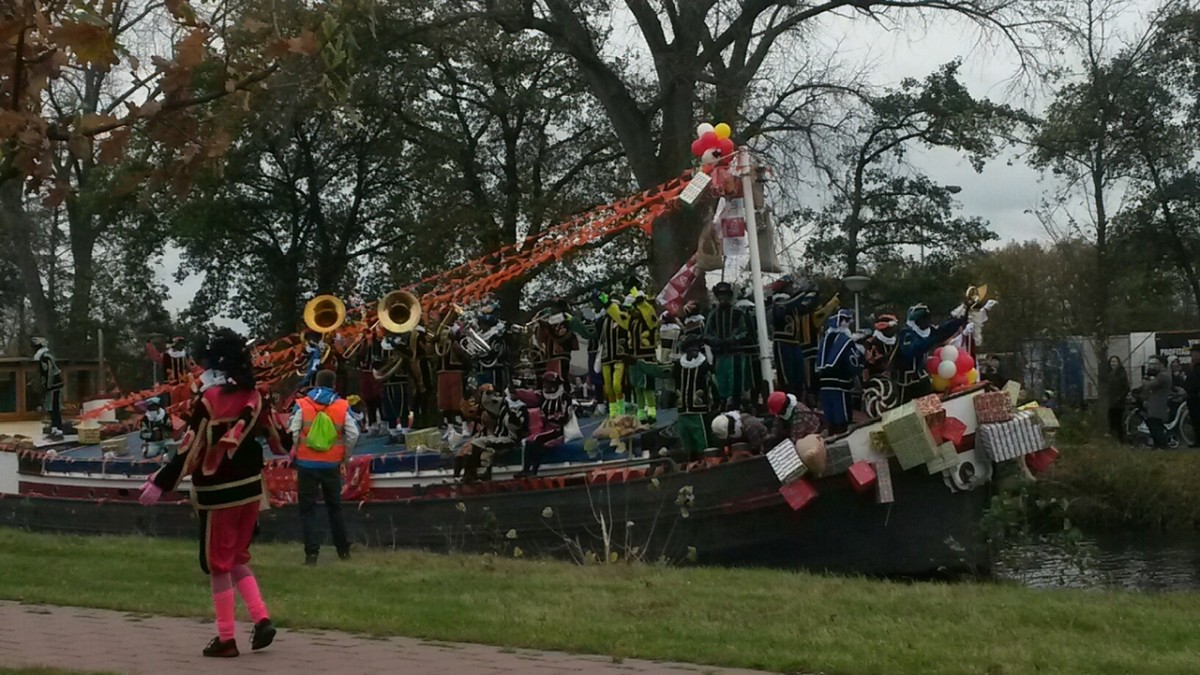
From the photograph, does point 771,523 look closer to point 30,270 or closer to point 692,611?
point 692,611

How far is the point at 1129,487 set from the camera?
2331cm

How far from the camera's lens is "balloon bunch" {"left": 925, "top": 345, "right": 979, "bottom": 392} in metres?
16.0

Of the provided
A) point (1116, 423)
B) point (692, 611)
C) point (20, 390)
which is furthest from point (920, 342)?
point (20, 390)

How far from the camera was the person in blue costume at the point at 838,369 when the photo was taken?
16359 millimetres

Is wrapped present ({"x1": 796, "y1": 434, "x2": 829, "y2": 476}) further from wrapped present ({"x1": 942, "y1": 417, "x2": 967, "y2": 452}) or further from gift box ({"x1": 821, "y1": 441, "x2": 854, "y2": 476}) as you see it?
wrapped present ({"x1": 942, "y1": 417, "x2": 967, "y2": 452})

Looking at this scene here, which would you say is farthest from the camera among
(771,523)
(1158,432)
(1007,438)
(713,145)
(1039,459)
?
(1158,432)

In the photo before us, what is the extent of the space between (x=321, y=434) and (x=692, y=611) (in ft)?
15.9

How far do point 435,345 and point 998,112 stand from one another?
1300 centimetres

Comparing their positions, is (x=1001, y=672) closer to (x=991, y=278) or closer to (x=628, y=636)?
(x=628, y=636)

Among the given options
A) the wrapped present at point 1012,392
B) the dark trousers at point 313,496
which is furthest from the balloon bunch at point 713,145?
the dark trousers at point 313,496

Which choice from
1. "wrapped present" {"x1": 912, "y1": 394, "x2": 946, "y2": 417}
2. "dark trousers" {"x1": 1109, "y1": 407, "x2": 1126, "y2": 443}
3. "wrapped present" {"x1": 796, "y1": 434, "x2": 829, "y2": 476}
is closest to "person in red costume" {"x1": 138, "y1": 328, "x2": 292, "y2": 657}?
"wrapped present" {"x1": 796, "y1": 434, "x2": 829, "y2": 476}

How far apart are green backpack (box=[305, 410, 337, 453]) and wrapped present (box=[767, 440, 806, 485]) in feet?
14.5

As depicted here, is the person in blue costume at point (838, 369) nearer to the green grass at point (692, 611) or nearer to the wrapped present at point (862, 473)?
the wrapped present at point (862, 473)

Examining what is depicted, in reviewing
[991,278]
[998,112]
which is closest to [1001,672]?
[998,112]
